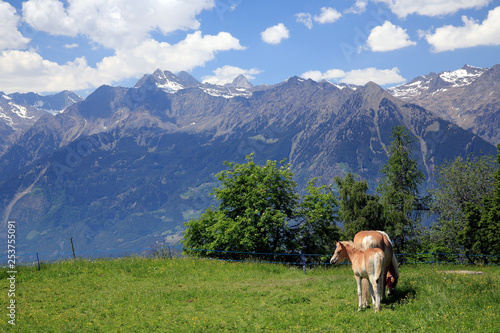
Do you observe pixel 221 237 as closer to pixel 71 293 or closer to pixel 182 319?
pixel 71 293

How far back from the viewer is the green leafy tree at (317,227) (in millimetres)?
36125

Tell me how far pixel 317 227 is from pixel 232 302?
18347mm

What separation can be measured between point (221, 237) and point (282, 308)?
16.7 m

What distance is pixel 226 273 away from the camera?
26.8 m

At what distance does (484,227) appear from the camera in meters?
41.8

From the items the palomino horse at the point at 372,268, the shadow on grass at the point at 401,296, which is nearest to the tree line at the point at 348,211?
the shadow on grass at the point at 401,296

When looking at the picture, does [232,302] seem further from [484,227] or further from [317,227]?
[484,227]

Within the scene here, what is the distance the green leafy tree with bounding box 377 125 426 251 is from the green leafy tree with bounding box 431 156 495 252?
3.60 m

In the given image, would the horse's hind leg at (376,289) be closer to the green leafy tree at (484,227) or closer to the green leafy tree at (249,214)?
the green leafy tree at (249,214)

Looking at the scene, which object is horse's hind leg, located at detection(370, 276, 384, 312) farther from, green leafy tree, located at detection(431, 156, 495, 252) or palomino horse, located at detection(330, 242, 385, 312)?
green leafy tree, located at detection(431, 156, 495, 252)

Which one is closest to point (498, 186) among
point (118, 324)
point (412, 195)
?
point (412, 195)

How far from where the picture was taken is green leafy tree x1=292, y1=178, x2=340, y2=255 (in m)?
36.1

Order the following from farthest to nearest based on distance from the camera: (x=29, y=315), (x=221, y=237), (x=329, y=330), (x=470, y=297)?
(x=221, y=237) < (x=29, y=315) < (x=470, y=297) < (x=329, y=330)

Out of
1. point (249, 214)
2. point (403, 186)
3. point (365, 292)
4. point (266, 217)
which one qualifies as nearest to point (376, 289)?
point (365, 292)
